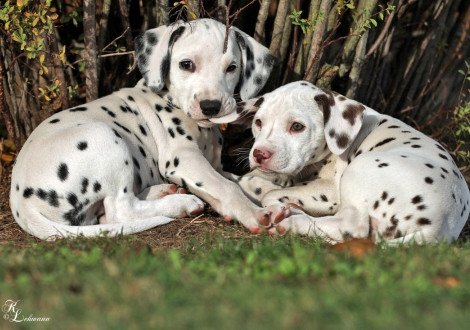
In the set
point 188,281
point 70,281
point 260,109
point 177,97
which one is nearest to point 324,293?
point 188,281

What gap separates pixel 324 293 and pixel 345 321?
38 cm

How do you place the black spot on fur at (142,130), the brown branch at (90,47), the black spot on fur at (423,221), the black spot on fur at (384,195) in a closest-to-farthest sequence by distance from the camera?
the black spot on fur at (423,221) → the black spot on fur at (384,195) → the black spot on fur at (142,130) → the brown branch at (90,47)

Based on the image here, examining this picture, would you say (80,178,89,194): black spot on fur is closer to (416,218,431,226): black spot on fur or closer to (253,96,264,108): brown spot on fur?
(253,96,264,108): brown spot on fur

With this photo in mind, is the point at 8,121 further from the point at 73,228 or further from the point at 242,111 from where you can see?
the point at 242,111

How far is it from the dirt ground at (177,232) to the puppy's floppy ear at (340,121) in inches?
44.7

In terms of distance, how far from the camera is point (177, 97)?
689 centimetres

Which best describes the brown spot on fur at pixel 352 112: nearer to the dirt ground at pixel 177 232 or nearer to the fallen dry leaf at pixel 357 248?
the dirt ground at pixel 177 232

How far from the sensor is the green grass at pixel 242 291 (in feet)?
10.4

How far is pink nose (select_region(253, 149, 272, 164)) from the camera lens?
236 inches

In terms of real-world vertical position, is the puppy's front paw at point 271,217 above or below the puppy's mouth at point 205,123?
below

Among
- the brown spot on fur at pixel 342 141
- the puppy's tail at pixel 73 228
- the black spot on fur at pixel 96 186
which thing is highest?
the brown spot on fur at pixel 342 141

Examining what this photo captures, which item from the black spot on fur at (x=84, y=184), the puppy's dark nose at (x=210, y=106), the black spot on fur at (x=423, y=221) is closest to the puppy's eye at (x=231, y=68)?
the puppy's dark nose at (x=210, y=106)

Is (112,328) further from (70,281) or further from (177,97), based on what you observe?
(177,97)

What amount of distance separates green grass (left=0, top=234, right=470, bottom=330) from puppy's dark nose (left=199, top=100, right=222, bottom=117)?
2.30m
